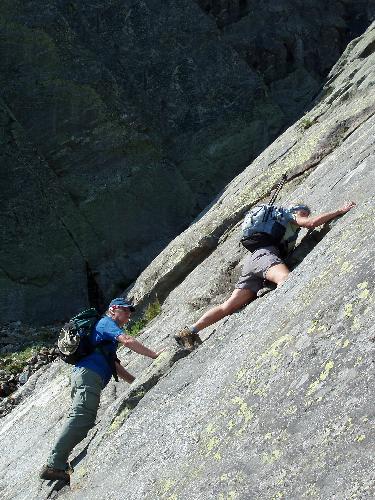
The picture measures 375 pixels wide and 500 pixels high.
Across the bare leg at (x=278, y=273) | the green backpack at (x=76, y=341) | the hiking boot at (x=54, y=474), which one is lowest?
the bare leg at (x=278, y=273)

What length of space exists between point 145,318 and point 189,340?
219 inches

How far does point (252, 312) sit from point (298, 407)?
3.43 m

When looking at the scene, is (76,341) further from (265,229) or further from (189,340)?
(265,229)

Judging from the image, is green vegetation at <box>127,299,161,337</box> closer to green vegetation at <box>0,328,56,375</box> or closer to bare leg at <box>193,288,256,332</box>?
bare leg at <box>193,288,256,332</box>

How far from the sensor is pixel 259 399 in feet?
21.4

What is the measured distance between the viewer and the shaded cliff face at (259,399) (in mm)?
5461

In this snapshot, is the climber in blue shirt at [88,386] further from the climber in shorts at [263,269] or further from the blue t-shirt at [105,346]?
the climber in shorts at [263,269]

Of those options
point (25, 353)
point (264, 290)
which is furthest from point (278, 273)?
point (25, 353)

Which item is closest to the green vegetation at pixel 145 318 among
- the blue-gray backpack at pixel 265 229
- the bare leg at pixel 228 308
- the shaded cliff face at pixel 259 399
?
the shaded cliff face at pixel 259 399

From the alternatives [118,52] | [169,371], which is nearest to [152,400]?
[169,371]

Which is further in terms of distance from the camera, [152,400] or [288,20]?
[288,20]

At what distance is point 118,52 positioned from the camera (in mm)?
32656

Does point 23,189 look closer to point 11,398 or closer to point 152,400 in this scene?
point 11,398

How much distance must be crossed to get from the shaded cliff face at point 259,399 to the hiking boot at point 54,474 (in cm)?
17
